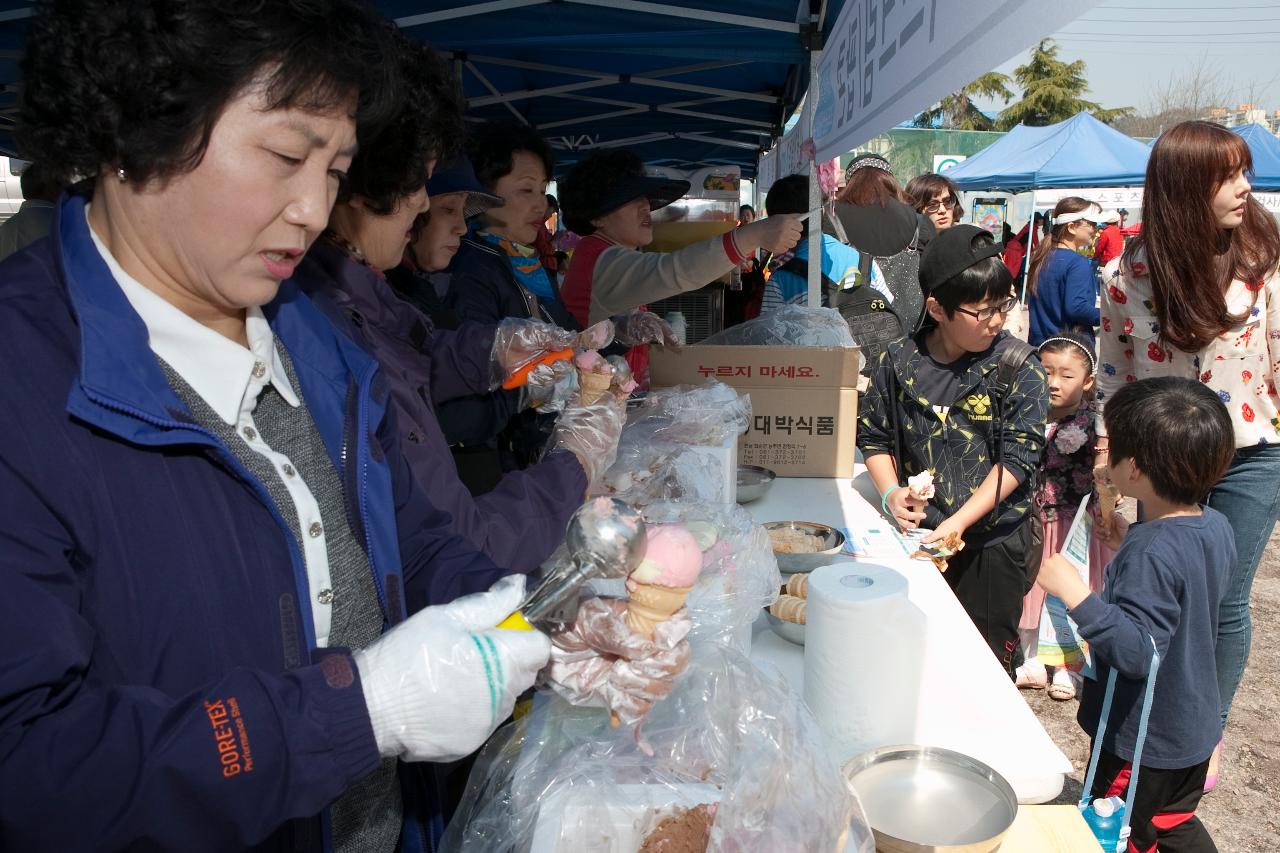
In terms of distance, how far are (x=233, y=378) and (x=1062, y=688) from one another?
12.1 feet

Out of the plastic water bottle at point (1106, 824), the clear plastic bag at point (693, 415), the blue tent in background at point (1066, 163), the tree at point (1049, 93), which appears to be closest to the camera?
the plastic water bottle at point (1106, 824)

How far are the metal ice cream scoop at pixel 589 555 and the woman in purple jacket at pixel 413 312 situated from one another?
16.7 inches

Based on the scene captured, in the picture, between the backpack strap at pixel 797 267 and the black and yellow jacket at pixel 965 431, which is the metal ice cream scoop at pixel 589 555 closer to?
the black and yellow jacket at pixel 965 431

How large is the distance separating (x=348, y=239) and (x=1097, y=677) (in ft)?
7.29

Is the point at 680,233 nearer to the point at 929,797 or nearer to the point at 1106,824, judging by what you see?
the point at 1106,824

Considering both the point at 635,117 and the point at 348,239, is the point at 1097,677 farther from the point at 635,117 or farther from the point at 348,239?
the point at 635,117

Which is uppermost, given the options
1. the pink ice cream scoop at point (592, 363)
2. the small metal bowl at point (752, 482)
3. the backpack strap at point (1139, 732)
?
the pink ice cream scoop at point (592, 363)

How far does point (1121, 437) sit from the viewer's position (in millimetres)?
2262

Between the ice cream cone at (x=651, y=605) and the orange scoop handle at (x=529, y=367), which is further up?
the orange scoop handle at (x=529, y=367)

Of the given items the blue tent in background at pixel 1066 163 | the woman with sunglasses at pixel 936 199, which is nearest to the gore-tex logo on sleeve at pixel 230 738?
the woman with sunglasses at pixel 936 199

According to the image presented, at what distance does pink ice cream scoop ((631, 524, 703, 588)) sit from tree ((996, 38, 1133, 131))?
134 feet

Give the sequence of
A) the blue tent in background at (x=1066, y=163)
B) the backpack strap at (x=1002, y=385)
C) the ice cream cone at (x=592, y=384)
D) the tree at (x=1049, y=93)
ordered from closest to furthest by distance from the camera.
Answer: the ice cream cone at (x=592, y=384), the backpack strap at (x=1002, y=385), the blue tent in background at (x=1066, y=163), the tree at (x=1049, y=93)

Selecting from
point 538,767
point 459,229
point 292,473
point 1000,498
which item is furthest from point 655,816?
point 1000,498

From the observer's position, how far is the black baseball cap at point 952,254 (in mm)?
2535
